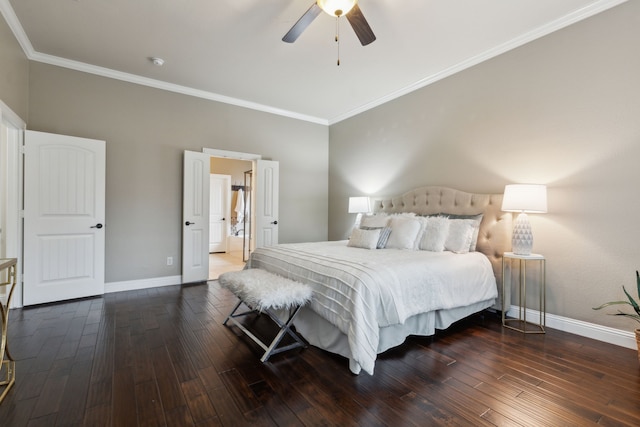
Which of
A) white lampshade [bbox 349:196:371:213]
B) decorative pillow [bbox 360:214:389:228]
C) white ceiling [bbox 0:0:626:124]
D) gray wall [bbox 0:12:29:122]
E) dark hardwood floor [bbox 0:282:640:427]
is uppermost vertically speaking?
white ceiling [bbox 0:0:626:124]

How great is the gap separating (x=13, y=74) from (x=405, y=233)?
14.5 feet

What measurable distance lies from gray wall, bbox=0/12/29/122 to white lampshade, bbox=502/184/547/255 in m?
4.85

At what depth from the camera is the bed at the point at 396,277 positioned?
6.79ft

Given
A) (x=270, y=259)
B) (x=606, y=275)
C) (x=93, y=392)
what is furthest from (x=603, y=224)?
(x=93, y=392)

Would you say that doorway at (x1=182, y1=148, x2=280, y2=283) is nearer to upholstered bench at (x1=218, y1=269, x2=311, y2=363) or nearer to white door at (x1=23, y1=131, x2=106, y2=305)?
white door at (x1=23, y1=131, x2=106, y2=305)

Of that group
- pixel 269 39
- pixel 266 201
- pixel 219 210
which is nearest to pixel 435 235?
pixel 269 39

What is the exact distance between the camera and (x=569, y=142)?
280 cm

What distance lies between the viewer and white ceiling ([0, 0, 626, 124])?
2.67m

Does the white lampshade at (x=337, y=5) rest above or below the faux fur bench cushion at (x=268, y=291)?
above

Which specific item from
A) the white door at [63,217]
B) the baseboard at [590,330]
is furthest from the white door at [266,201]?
the baseboard at [590,330]

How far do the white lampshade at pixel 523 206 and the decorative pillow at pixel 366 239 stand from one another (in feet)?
4.32

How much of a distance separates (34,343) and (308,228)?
4.10 meters

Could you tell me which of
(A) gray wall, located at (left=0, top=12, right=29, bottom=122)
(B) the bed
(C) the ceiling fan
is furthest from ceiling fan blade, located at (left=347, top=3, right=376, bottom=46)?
(A) gray wall, located at (left=0, top=12, right=29, bottom=122)

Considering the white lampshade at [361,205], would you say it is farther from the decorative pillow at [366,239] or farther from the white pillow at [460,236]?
the white pillow at [460,236]
